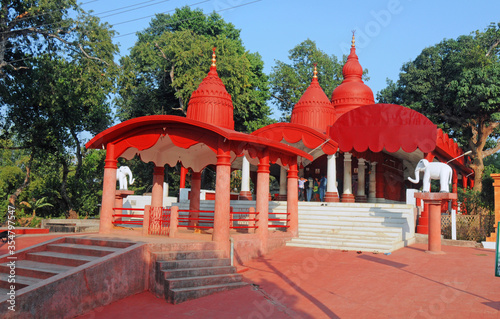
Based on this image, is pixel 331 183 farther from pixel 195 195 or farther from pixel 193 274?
pixel 193 274

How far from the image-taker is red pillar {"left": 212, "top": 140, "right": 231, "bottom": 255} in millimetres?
10224

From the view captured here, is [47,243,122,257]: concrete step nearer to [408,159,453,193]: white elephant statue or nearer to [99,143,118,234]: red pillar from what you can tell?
[99,143,118,234]: red pillar

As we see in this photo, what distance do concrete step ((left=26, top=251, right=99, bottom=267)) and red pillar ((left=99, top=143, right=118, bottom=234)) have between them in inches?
95.6

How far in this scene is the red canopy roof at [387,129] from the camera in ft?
56.3

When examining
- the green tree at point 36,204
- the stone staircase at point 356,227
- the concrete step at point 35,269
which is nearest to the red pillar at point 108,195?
the concrete step at point 35,269

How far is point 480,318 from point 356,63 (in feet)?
65.4

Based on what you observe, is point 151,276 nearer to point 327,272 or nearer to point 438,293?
point 327,272

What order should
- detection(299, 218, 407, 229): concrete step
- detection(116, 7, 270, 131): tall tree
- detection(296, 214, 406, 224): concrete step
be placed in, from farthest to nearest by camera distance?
1. detection(116, 7, 270, 131): tall tree
2. detection(296, 214, 406, 224): concrete step
3. detection(299, 218, 407, 229): concrete step

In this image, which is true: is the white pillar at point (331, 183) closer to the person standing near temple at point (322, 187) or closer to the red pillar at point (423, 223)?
the person standing near temple at point (322, 187)

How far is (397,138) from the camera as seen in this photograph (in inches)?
685

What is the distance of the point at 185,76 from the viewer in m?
29.6

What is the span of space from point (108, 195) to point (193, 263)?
4218 millimetres

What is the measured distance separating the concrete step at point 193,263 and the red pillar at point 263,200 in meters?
2.38

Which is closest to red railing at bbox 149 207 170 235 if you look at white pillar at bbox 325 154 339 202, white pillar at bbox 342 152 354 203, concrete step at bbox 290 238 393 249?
concrete step at bbox 290 238 393 249
